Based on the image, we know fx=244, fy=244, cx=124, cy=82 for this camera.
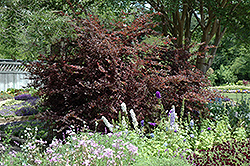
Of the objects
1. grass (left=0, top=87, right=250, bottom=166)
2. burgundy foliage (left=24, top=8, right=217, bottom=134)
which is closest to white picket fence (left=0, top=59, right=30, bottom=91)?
grass (left=0, top=87, right=250, bottom=166)

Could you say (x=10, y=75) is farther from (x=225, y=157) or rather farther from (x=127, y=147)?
(x=225, y=157)

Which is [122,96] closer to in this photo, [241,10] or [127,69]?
[127,69]

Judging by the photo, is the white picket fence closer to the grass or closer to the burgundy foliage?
the grass

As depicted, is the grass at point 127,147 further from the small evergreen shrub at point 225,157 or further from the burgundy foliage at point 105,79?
the burgundy foliage at point 105,79

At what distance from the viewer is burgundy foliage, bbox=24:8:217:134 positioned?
4070 mm

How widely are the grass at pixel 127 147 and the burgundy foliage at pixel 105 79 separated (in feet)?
1.64

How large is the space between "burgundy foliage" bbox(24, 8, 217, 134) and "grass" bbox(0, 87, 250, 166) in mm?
501

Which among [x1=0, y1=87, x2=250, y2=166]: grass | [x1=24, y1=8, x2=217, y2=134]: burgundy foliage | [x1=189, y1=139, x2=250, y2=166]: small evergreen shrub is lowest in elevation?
[x1=189, y1=139, x2=250, y2=166]: small evergreen shrub

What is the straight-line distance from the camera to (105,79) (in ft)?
13.2

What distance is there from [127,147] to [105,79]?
1.65m

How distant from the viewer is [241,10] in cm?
589

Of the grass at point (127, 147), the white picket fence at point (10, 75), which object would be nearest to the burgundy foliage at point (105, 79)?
the grass at point (127, 147)

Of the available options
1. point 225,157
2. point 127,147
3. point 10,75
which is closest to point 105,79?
point 127,147

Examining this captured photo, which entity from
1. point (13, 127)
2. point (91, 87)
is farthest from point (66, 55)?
point (13, 127)
